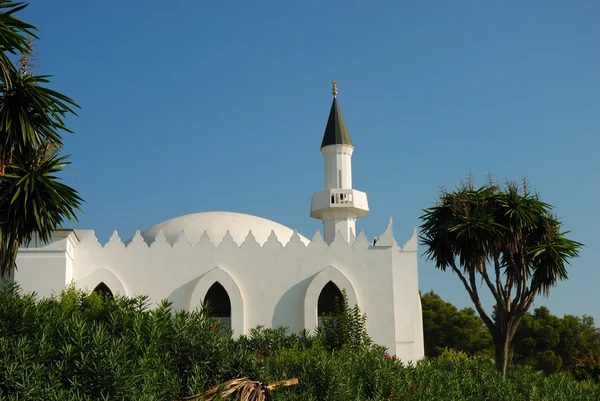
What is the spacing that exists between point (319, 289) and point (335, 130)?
7.17 metres

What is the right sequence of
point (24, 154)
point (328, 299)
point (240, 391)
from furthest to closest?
point (328, 299), point (24, 154), point (240, 391)

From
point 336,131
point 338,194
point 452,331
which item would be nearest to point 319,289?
point 338,194

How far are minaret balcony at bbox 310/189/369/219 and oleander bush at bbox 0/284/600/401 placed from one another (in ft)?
37.4

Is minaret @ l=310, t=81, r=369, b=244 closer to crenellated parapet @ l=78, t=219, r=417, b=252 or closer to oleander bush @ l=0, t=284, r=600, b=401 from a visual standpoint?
crenellated parapet @ l=78, t=219, r=417, b=252

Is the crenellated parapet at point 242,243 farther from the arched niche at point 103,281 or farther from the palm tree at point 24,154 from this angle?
the palm tree at point 24,154

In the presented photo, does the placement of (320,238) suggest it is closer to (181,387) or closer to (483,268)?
(483,268)

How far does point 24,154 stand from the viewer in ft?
52.2

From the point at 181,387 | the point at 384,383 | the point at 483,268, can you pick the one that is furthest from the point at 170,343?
the point at 483,268

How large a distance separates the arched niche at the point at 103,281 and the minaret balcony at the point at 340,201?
7.76 metres

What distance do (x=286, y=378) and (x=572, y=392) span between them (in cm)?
904

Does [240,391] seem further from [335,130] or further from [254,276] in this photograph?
[335,130]

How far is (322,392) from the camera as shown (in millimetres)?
11703

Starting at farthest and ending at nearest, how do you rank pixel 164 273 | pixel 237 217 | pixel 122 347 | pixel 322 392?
pixel 237 217 → pixel 164 273 → pixel 322 392 → pixel 122 347

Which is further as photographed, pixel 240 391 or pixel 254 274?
pixel 254 274
